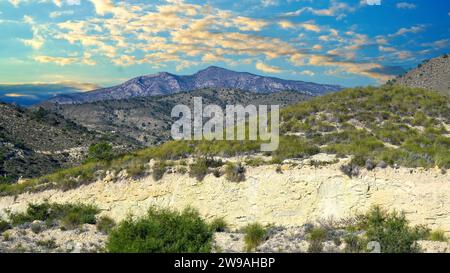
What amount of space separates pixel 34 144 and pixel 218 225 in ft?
162

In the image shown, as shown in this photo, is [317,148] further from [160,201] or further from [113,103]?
[113,103]

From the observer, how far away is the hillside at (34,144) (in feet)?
156

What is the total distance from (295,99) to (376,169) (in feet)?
429

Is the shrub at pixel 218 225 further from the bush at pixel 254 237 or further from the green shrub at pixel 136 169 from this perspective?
the green shrub at pixel 136 169

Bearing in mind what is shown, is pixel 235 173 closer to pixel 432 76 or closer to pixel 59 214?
pixel 59 214

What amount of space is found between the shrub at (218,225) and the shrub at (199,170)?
103 inches

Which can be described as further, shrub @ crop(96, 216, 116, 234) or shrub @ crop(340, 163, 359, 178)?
shrub @ crop(340, 163, 359, 178)

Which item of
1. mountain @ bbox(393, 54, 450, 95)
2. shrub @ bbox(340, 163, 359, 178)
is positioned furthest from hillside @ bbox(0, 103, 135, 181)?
mountain @ bbox(393, 54, 450, 95)

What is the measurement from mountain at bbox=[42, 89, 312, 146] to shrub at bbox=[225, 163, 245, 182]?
81.9 metres

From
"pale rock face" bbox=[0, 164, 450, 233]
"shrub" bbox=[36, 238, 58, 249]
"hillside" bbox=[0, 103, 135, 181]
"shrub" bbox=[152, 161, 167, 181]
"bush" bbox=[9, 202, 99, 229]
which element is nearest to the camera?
"shrub" bbox=[36, 238, 58, 249]

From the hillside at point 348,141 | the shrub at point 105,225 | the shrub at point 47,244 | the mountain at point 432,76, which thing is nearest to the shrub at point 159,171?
the hillside at point 348,141

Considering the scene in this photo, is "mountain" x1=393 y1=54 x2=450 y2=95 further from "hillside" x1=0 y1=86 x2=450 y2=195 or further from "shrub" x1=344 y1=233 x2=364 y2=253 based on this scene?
"shrub" x1=344 y1=233 x2=364 y2=253

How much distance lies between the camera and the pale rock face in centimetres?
1593
